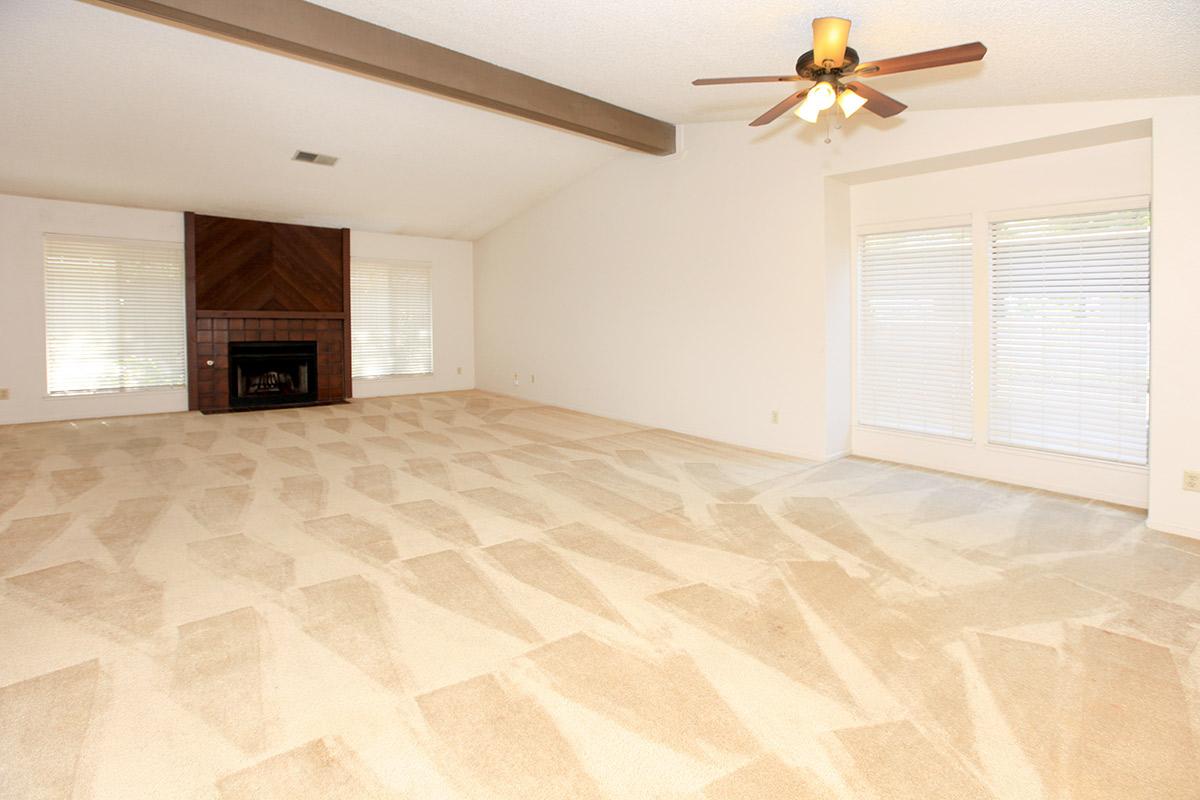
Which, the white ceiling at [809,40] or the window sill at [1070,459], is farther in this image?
the window sill at [1070,459]

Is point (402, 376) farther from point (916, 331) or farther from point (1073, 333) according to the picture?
point (1073, 333)

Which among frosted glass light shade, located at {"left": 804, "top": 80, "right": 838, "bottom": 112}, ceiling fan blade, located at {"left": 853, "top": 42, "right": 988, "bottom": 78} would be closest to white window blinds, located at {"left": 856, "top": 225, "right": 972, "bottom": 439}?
frosted glass light shade, located at {"left": 804, "top": 80, "right": 838, "bottom": 112}

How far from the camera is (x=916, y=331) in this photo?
204 inches

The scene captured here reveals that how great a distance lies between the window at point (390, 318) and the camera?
9.52 meters

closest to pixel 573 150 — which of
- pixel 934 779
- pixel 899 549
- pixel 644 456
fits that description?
pixel 644 456

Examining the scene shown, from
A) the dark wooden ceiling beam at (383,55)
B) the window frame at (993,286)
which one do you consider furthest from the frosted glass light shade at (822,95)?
the dark wooden ceiling beam at (383,55)

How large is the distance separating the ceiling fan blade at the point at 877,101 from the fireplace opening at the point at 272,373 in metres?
7.81

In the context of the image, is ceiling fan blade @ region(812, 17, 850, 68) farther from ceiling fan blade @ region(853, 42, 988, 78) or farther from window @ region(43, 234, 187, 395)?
window @ region(43, 234, 187, 395)

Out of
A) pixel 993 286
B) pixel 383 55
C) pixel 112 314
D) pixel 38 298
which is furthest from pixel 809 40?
pixel 38 298

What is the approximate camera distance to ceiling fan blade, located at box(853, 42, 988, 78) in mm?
2596

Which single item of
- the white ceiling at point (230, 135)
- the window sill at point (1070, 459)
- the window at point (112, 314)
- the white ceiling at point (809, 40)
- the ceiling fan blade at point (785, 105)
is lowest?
the window sill at point (1070, 459)

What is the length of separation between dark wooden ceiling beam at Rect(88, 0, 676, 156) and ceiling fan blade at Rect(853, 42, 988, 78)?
3.00m

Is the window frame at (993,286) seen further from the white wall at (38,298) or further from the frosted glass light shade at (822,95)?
the white wall at (38,298)

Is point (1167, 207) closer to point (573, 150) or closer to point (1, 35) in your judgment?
point (573, 150)
